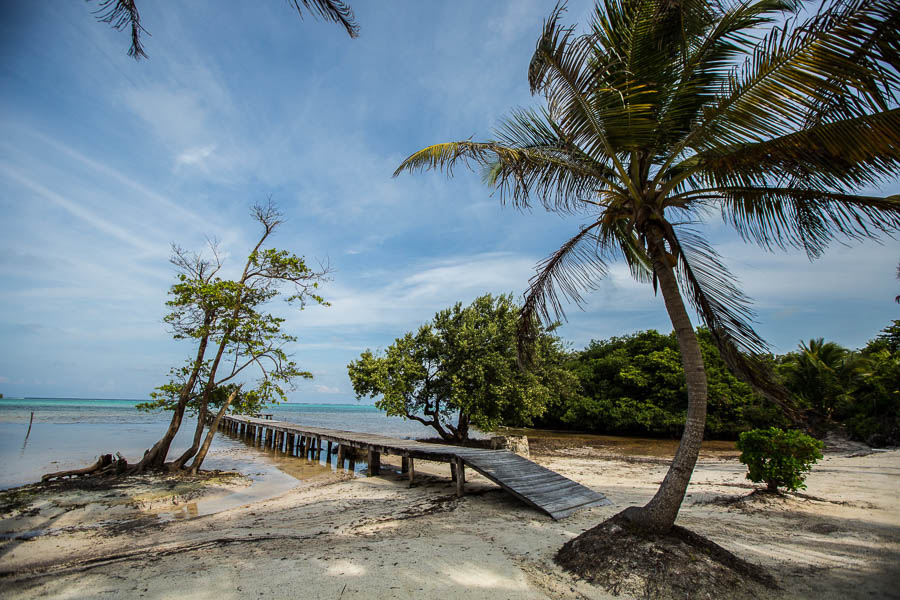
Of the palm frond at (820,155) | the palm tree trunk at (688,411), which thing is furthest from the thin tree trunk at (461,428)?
the palm frond at (820,155)

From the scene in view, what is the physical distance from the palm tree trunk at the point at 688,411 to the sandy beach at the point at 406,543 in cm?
92

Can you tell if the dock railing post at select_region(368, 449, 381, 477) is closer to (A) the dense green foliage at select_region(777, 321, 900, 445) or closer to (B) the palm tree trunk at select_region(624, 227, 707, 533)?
(B) the palm tree trunk at select_region(624, 227, 707, 533)

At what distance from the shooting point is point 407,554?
17.0 feet

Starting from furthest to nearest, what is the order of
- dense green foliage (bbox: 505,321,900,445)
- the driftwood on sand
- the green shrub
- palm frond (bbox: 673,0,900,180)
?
1. dense green foliage (bbox: 505,321,900,445)
2. the driftwood on sand
3. the green shrub
4. palm frond (bbox: 673,0,900,180)

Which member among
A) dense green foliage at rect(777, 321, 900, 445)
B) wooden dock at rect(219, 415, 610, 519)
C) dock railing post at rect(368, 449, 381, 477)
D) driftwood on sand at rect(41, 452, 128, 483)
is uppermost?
dense green foliage at rect(777, 321, 900, 445)

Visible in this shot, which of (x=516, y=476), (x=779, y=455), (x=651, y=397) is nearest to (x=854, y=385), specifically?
(x=651, y=397)

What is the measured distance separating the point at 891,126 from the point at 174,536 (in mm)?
10049

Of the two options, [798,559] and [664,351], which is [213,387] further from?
[664,351]

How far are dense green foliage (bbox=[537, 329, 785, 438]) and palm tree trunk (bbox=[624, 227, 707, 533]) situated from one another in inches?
927

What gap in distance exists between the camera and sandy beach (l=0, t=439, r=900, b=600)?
14.0ft

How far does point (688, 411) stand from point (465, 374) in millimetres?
12560

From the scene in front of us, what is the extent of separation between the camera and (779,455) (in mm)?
7750

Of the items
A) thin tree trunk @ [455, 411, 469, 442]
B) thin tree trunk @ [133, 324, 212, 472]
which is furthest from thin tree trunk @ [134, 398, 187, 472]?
thin tree trunk @ [455, 411, 469, 442]

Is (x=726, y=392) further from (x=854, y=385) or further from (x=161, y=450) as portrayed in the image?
(x=161, y=450)
